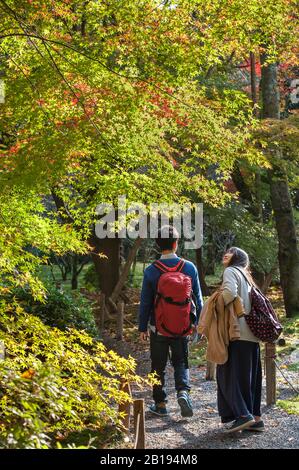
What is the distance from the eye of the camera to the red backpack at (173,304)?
737cm

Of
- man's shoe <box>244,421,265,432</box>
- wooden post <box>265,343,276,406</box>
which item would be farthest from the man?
wooden post <box>265,343,276,406</box>

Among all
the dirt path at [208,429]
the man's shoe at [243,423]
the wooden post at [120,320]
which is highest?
the wooden post at [120,320]

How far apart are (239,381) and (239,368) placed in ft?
0.41

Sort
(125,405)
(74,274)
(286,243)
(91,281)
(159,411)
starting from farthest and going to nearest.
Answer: (74,274) → (91,281) → (286,243) → (159,411) → (125,405)

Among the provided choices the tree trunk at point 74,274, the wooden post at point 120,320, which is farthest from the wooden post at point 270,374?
the tree trunk at point 74,274

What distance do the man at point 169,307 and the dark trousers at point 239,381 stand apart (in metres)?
0.59

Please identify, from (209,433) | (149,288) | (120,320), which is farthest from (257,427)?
(120,320)

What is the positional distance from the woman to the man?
59 centimetres

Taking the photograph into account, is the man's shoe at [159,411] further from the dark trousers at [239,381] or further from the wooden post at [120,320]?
the wooden post at [120,320]

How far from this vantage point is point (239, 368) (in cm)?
692

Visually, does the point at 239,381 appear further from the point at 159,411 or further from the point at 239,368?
the point at 159,411

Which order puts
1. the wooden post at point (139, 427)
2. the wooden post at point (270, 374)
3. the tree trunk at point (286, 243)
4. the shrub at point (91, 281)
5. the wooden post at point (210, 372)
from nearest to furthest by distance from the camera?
the wooden post at point (139, 427), the wooden post at point (270, 374), the wooden post at point (210, 372), the tree trunk at point (286, 243), the shrub at point (91, 281)

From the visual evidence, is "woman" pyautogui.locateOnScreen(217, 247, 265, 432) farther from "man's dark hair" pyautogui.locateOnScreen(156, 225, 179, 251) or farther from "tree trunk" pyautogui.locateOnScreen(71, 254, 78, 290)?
"tree trunk" pyautogui.locateOnScreen(71, 254, 78, 290)

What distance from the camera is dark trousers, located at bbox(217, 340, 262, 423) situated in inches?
270
